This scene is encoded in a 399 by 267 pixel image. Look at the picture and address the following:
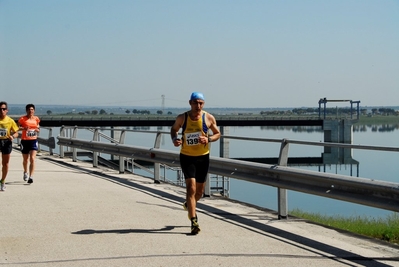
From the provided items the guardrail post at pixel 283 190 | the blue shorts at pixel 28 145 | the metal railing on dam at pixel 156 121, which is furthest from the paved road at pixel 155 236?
the metal railing on dam at pixel 156 121

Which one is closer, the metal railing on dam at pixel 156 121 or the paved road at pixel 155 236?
the paved road at pixel 155 236

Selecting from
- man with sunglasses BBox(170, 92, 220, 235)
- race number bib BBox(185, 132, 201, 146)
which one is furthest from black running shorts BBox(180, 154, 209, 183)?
race number bib BBox(185, 132, 201, 146)

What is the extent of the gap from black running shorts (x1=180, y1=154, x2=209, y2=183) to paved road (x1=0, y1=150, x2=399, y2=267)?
75cm

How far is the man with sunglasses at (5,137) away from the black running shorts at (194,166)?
6.23 m

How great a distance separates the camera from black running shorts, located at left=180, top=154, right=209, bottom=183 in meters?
9.67

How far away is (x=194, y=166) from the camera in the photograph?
973 centimetres

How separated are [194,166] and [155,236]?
1124 mm

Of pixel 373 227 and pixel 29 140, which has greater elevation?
pixel 29 140

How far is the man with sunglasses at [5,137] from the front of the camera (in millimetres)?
14781

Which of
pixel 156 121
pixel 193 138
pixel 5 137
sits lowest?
pixel 156 121

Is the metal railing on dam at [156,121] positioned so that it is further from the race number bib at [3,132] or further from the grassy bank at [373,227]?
the grassy bank at [373,227]

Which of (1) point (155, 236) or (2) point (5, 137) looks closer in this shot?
(1) point (155, 236)

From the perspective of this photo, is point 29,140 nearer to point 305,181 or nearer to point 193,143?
point 193,143

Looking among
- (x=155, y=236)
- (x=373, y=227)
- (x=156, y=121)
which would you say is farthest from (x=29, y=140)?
(x=156, y=121)
